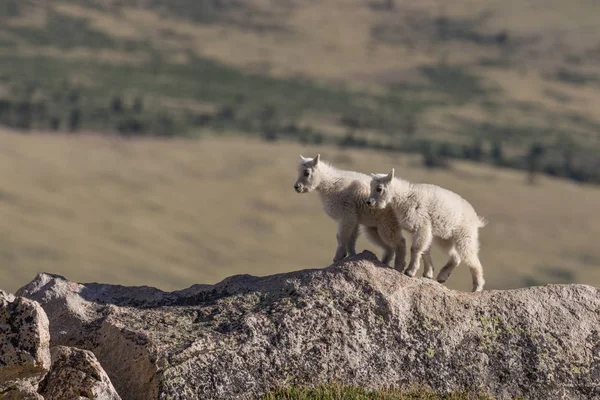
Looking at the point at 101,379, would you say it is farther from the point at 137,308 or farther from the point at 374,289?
the point at 374,289

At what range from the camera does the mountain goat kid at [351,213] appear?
1641 cm

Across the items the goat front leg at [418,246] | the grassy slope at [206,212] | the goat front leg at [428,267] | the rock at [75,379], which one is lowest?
the grassy slope at [206,212]

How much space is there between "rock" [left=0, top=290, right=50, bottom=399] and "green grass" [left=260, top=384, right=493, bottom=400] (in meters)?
2.70

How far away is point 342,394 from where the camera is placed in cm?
1330

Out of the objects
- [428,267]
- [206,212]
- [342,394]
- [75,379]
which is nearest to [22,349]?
[75,379]

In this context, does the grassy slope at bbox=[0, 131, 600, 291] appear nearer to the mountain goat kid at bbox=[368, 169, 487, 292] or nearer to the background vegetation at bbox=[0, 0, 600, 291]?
the background vegetation at bbox=[0, 0, 600, 291]

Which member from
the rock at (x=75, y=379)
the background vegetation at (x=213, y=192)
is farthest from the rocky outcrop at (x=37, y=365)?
the background vegetation at (x=213, y=192)

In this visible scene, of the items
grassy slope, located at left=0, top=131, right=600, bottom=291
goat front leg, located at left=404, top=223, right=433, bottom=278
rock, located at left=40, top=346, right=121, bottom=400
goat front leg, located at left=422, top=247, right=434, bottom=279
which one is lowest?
grassy slope, located at left=0, top=131, right=600, bottom=291

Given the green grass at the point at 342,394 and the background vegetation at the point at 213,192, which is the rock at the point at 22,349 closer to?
the green grass at the point at 342,394

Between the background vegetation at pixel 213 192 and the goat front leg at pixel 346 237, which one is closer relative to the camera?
the goat front leg at pixel 346 237

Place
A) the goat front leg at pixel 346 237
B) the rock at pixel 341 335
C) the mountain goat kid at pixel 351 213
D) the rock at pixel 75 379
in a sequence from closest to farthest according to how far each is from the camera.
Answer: the rock at pixel 75 379
the rock at pixel 341 335
the mountain goat kid at pixel 351 213
the goat front leg at pixel 346 237

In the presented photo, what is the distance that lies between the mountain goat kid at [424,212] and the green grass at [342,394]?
7.96 feet

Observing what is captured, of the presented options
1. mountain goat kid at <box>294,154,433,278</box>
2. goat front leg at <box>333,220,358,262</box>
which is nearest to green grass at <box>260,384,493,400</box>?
mountain goat kid at <box>294,154,433,278</box>

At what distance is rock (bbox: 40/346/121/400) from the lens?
12.3 metres
